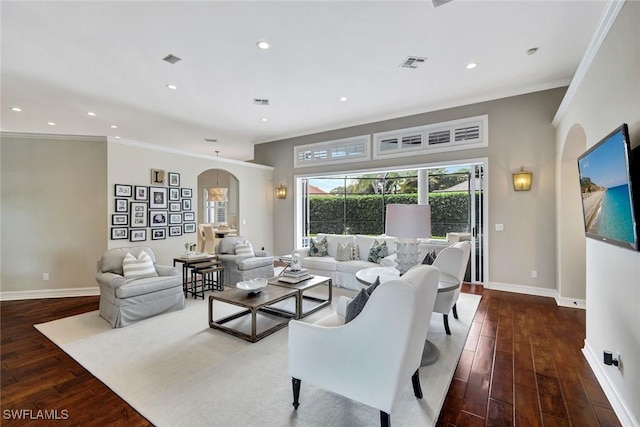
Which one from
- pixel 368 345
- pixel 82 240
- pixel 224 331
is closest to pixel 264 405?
pixel 368 345

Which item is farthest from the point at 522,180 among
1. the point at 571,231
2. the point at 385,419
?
the point at 385,419

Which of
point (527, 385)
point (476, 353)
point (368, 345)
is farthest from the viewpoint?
point (476, 353)

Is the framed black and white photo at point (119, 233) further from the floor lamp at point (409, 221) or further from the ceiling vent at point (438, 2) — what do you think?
the ceiling vent at point (438, 2)

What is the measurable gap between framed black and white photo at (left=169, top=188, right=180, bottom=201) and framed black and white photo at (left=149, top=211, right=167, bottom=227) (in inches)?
12.8

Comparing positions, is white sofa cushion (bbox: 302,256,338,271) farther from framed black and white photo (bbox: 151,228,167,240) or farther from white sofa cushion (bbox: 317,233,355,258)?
framed black and white photo (bbox: 151,228,167,240)

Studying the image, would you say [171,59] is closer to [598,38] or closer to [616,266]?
[598,38]

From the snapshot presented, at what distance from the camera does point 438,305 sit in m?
3.15

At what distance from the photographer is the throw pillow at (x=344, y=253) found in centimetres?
525

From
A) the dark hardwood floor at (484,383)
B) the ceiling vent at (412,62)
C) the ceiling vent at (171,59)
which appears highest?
the ceiling vent at (412,62)

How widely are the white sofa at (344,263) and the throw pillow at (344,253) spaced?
111 mm

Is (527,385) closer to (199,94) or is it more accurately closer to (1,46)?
(199,94)

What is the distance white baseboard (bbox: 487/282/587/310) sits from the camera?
4.08 metres

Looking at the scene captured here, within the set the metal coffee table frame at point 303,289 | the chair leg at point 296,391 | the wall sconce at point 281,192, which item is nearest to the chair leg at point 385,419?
the chair leg at point 296,391

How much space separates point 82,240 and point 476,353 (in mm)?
5945
